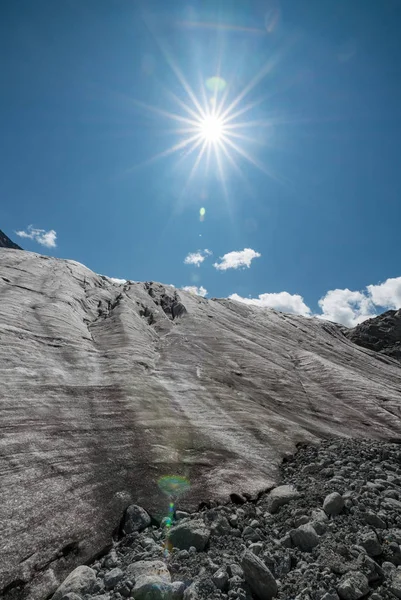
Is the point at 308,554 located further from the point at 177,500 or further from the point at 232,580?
the point at 177,500

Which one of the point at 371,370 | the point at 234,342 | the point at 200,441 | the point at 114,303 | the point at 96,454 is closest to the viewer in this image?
the point at 96,454

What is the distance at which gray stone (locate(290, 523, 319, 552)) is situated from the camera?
7.44m

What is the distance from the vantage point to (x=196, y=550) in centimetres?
758

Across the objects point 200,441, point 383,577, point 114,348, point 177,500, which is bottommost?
point 383,577

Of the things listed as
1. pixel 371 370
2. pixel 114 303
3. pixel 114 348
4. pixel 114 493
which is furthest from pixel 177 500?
pixel 371 370

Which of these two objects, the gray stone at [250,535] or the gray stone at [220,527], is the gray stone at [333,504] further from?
the gray stone at [220,527]

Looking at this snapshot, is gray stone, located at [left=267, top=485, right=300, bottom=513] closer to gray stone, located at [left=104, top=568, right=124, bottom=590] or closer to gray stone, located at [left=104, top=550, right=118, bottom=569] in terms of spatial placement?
gray stone, located at [left=104, top=550, right=118, bottom=569]

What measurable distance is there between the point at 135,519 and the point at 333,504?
5.54 meters

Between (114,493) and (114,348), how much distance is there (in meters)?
14.8

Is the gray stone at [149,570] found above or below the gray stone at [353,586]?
above

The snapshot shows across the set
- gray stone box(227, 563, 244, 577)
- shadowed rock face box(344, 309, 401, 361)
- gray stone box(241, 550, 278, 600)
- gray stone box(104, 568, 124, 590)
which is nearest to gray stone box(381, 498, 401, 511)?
gray stone box(241, 550, 278, 600)

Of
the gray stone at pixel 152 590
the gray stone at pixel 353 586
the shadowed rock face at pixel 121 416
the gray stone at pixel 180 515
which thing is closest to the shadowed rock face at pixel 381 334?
the shadowed rock face at pixel 121 416

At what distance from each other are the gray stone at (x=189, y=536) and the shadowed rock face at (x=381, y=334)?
243 ft

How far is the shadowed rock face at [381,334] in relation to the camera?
238 feet
